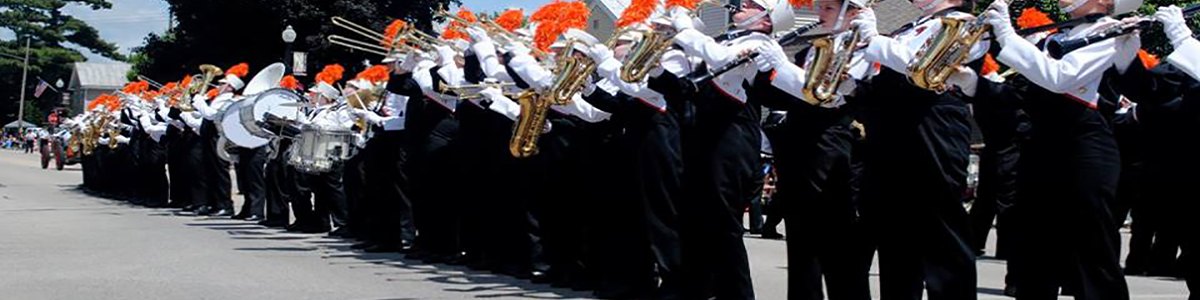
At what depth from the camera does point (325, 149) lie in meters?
15.7

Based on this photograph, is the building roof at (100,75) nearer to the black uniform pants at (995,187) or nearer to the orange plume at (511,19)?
the black uniform pants at (995,187)

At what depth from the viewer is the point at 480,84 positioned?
470 inches

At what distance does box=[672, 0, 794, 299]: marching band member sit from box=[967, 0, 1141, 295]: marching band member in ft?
6.34

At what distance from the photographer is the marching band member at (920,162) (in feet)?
23.7

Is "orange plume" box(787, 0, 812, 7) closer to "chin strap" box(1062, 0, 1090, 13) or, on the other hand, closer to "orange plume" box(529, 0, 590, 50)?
"chin strap" box(1062, 0, 1090, 13)

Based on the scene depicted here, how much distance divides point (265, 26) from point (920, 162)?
1592 inches

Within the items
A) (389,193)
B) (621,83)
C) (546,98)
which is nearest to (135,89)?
(389,193)

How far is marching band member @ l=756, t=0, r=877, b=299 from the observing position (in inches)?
313

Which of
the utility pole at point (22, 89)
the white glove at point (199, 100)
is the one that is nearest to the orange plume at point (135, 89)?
the white glove at point (199, 100)

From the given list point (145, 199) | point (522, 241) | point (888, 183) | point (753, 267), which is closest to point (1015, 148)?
point (753, 267)

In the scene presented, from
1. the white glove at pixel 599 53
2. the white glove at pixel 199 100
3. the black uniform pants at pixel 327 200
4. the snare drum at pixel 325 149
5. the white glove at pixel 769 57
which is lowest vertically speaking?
the black uniform pants at pixel 327 200

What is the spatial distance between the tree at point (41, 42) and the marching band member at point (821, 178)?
10321cm

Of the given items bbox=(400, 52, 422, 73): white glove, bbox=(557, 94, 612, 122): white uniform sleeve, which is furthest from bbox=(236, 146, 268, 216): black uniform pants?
bbox=(557, 94, 612, 122): white uniform sleeve

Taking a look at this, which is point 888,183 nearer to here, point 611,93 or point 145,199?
point 611,93
